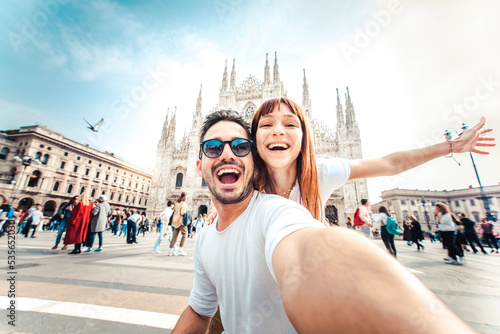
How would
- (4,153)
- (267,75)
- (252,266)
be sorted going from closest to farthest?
(252,266) < (267,75) < (4,153)

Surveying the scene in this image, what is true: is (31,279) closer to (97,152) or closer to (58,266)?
(58,266)

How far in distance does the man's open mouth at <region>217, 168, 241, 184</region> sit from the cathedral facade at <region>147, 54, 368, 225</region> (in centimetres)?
1702

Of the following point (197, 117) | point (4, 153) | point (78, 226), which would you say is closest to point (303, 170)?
point (78, 226)

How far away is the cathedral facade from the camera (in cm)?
1734

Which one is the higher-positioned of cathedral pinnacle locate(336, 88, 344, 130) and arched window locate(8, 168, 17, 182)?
cathedral pinnacle locate(336, 88, 344, 130)

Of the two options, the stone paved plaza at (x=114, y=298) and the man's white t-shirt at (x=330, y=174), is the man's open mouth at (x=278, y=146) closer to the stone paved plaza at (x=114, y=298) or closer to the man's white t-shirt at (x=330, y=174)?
the man's white t-shirt at (x=330, y=174)

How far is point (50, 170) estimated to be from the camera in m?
23.2

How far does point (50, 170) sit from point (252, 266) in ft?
108

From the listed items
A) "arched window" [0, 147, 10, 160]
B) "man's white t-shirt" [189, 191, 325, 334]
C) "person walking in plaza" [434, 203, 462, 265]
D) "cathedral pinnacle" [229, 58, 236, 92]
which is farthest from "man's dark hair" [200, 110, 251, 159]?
"arched window" [0, 147, 10, 160]

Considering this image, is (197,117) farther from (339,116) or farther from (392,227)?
(392,227)

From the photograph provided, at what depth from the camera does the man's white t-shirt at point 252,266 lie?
2.11 feet

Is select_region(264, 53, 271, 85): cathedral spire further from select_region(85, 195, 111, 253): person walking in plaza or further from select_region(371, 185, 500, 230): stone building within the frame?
select_region(371, 185, 500, 230): stone building

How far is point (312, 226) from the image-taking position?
0.54m

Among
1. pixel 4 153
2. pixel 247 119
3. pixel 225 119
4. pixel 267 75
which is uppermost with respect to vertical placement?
pixel 267 75
